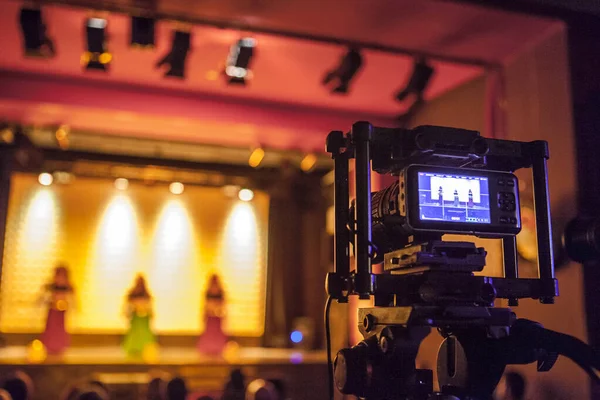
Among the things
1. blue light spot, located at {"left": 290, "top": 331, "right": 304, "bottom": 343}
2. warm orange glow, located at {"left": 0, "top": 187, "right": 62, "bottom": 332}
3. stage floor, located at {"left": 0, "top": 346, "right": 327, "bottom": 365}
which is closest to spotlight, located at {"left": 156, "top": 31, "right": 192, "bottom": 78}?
stage floor, located at {"left": 0, "top": 346, "right": 327, "bottom": 365}

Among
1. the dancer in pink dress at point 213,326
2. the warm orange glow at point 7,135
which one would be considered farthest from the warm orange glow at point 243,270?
the warm orange glow at point 7,135

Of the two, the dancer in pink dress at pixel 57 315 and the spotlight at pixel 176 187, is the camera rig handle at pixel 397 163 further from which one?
the spotlight at pixel 176 187

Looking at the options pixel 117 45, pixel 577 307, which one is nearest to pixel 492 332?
pixel 577 307

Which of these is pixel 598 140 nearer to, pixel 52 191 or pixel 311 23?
pixel 311 23

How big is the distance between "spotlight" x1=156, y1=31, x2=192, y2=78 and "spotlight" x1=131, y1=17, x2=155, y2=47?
16cm

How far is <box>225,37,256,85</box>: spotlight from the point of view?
2873 millimetres

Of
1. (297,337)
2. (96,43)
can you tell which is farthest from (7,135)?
(297,337)

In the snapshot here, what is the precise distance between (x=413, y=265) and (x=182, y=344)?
3465mm

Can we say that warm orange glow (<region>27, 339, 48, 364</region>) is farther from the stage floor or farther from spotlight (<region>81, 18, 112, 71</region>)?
spotlight (<region>81, 18, 112, 71</region>)

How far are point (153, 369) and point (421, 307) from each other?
8.60ft

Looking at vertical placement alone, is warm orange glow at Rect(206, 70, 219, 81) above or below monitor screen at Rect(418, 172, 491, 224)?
above

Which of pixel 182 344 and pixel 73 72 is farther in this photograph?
pixel 182 344

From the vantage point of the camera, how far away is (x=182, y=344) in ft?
14.5

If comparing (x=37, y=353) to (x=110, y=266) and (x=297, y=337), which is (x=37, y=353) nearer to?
(x=110, y=266)
